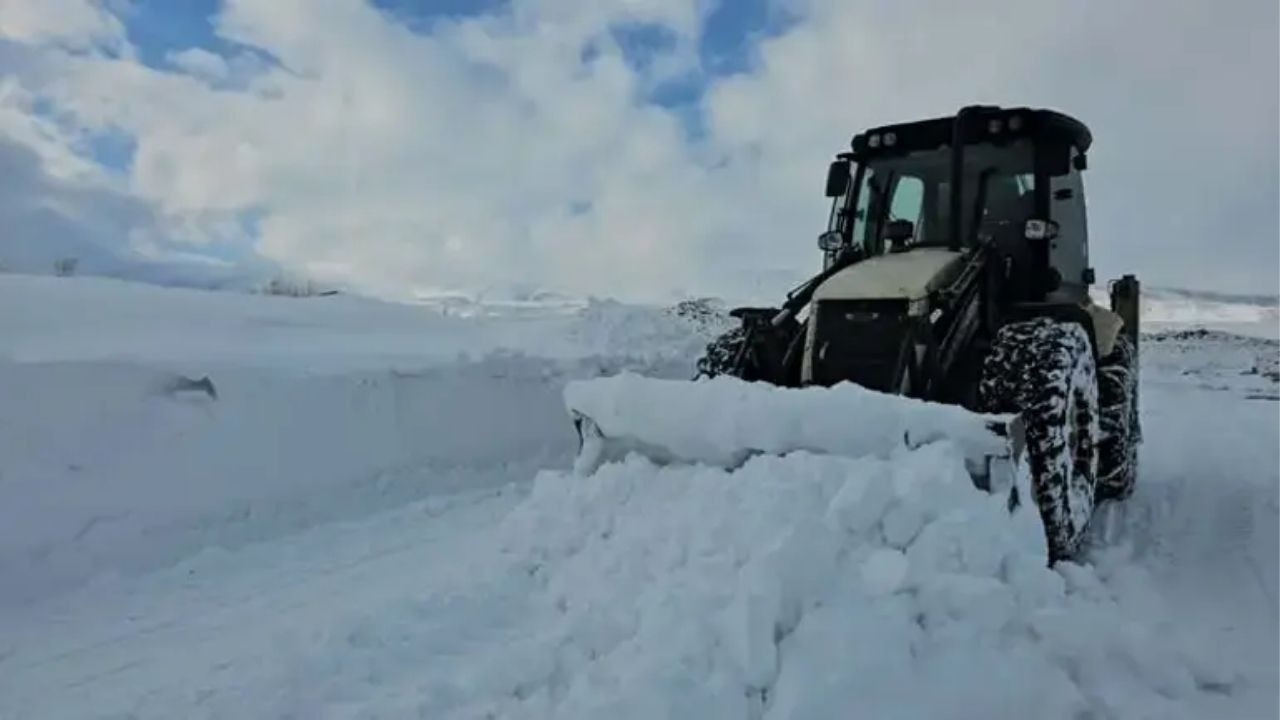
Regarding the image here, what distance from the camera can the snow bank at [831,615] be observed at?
2.60m

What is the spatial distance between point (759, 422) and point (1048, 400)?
1350mm

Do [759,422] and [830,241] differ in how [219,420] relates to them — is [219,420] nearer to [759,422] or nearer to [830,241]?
[759,422]

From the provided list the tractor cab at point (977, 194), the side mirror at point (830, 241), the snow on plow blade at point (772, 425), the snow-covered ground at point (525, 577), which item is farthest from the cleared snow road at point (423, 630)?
the side mirror at point (830, 241)

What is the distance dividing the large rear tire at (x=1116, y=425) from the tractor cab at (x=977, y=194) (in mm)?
481

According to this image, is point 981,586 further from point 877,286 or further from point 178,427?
point 178,427

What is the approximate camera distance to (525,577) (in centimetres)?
359

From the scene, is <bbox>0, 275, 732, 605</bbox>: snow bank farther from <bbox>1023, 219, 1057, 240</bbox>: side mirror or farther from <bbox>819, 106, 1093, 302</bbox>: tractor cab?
<bbox>1023, 219, 1057, 240</bbox>: side mirror

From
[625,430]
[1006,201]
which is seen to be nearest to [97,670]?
[625,430]

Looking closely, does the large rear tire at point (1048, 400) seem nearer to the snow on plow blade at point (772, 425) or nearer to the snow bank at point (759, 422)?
the snow on plow blade at point (772, 425)

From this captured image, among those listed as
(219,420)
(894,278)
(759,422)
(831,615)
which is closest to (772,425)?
(759,422)

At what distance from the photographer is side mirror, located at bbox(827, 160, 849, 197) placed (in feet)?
19.6

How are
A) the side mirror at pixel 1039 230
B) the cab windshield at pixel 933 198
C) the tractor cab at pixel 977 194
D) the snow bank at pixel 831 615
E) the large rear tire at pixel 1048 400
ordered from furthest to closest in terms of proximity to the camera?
the cab windshield at pixel 933 198, the tractor cab at pixel 977 194, the side mirror at pixel 1039 230, the large rear tire at pixel 1048 400, the snow bank at pixel 831 615

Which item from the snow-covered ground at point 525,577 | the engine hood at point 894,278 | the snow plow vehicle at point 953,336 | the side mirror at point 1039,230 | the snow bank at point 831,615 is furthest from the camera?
the side mirror at point 1039,230

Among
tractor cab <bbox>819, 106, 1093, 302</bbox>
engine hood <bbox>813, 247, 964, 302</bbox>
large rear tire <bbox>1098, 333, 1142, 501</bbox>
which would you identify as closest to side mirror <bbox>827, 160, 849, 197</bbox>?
tractor cab <bbox>819, 106, 1093, 302</bbox>
